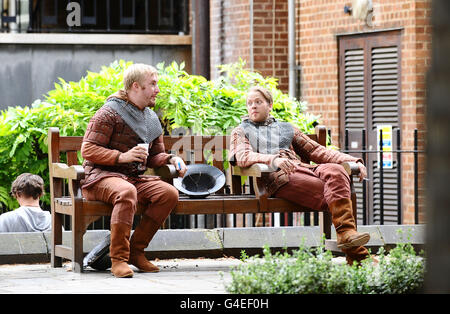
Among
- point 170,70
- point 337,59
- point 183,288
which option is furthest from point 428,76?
point 337,59

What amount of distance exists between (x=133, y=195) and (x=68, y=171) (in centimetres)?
56

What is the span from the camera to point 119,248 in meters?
6.42

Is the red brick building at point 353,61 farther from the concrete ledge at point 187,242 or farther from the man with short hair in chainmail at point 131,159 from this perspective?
the man with short hair in chainmail at point 131,159

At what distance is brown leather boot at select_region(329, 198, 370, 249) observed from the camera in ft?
21.6

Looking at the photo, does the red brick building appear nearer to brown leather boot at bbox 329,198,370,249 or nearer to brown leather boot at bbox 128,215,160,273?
brown leather boot at bbox 329,198,370,249

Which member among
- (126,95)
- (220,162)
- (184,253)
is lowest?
(184,253)

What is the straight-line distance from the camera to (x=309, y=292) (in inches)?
182

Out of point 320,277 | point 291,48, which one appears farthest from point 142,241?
point 291,48

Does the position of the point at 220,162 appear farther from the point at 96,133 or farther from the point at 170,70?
the point at 170,70

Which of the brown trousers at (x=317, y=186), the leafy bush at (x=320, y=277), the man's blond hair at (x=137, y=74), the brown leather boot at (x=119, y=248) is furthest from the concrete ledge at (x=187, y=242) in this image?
the leafy bush at (x=320, y=277)

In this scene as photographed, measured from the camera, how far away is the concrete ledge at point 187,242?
729 centimetres

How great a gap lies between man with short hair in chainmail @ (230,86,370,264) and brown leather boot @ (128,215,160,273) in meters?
0.83

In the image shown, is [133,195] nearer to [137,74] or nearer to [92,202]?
[92,202]
